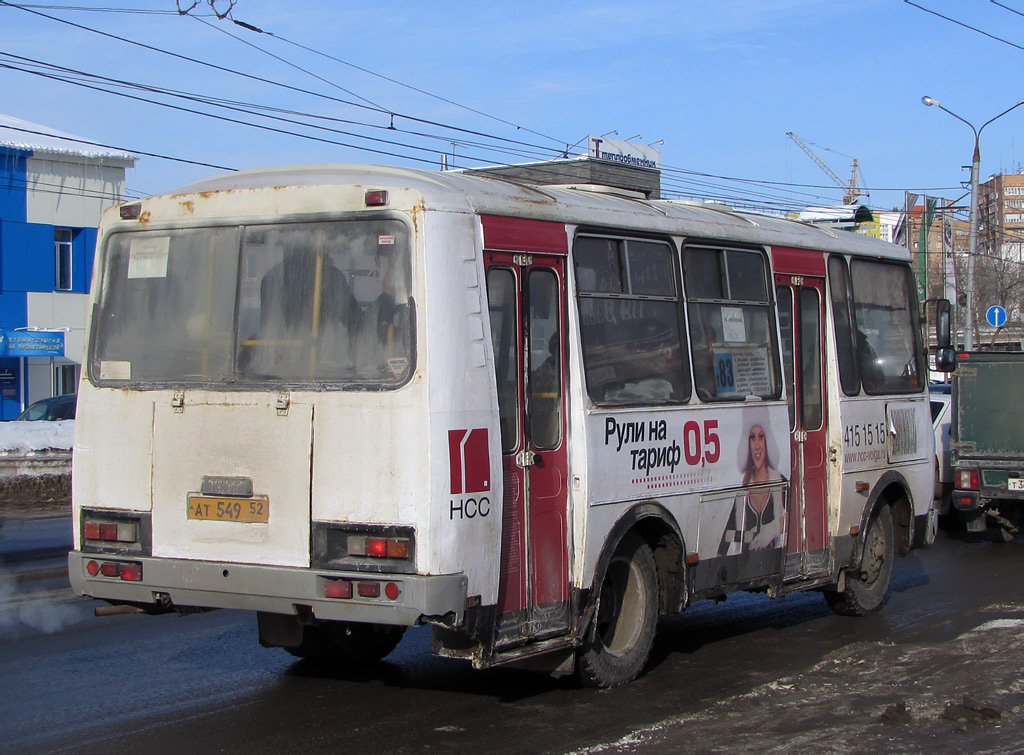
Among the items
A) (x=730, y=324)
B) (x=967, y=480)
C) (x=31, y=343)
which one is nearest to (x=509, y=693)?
(x=730, y=324)

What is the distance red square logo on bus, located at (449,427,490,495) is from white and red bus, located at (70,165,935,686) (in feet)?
0.04

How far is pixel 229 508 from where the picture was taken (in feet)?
20.6

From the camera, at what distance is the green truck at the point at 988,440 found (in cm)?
1446

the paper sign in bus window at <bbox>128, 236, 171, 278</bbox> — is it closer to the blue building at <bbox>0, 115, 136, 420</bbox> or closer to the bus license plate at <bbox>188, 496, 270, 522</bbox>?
the bus license plate at <bbox>188, 496, 270, 522</bbox>

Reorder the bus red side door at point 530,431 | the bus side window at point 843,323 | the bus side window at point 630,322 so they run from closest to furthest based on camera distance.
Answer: the bus red side door at point 530,431 < the bus side window at point 630,322 < the bus side window at point 843,323

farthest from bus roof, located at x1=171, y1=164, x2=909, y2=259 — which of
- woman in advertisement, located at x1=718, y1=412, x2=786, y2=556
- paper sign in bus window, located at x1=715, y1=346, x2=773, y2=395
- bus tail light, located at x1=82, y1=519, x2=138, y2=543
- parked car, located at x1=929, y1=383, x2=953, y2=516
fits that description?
parked car, located at x1=929, y1=383, x2=953, y2=516

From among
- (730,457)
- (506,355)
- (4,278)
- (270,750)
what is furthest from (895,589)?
(4,278)

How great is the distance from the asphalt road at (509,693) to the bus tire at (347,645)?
Result: 118 millimetres

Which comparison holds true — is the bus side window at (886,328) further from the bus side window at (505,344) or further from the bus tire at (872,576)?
the bus side window at (505,344)

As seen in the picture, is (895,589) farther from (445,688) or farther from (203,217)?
(203,217)

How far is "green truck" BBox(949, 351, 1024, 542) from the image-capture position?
14458 mm

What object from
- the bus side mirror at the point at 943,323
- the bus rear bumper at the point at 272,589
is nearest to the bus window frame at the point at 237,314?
the bus rear bumper at the point at 272,589

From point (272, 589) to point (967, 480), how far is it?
10789mm

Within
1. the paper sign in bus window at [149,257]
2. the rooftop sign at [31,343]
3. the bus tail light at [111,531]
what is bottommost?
the bus tail light at [111,531]
